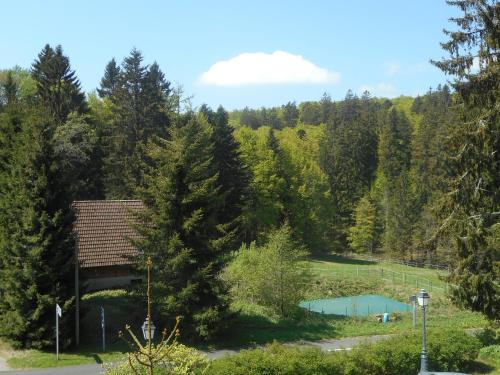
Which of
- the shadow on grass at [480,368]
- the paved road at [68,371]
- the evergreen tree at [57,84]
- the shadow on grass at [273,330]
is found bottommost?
the shadow on grass at [273,330]

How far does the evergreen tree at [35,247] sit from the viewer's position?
2256cm

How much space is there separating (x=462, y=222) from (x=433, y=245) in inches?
79.1

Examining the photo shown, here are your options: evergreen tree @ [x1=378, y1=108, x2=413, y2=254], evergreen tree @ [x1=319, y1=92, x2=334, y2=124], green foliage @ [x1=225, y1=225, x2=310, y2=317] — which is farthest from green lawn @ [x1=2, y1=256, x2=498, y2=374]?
evergreen tree @ [x1=319, y1=92, x2=334, y2=124]

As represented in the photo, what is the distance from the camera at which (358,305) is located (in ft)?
133

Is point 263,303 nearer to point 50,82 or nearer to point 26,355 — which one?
point 26,355

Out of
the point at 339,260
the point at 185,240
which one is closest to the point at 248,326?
the point at 185,240

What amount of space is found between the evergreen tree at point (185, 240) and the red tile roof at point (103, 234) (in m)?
3.37

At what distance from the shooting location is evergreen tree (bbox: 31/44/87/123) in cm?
5303

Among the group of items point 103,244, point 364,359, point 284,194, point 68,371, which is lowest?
point 68,371

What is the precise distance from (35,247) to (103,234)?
7.50m

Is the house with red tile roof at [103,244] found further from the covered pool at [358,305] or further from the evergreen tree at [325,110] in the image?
the evergreen tree at [325,110]

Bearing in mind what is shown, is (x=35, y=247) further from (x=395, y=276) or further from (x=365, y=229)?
(x=365, y=229)

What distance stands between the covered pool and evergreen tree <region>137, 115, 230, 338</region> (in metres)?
15.1

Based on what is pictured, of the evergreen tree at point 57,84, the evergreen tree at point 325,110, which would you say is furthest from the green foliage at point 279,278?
the evergreen tree at point 325,110
